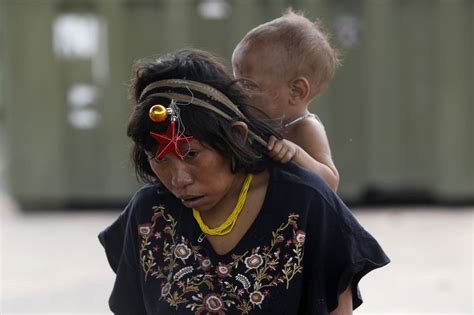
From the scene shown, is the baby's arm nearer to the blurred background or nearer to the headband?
the headband

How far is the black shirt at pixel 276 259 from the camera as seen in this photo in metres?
2.30

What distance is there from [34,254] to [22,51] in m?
2.56

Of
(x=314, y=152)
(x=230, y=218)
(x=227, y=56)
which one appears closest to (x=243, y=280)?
(x=230, y=218)

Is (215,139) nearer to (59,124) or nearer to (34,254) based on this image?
(34,254)

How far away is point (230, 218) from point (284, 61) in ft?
1.91

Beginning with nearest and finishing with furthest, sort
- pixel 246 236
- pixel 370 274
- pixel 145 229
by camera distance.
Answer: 1. pixel 246 236
2. pixel 145 229
3. pixel 370 274

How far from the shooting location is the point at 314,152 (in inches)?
110

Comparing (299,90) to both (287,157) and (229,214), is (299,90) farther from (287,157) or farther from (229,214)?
(229,214)

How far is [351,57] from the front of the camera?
362 inches

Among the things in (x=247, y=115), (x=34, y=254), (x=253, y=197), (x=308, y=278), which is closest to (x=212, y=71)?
(x=247, y=115)

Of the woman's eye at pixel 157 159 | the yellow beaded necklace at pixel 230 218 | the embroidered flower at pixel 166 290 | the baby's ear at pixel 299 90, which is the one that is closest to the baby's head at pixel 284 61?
the baby's ear at pixel 299 90

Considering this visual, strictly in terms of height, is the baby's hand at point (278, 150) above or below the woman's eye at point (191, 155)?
below

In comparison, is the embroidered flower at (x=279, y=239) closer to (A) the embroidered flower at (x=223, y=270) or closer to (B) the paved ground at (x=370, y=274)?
(A) the embroidered flower at (x=223, y=270)

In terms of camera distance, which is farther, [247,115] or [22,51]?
[22,51]
